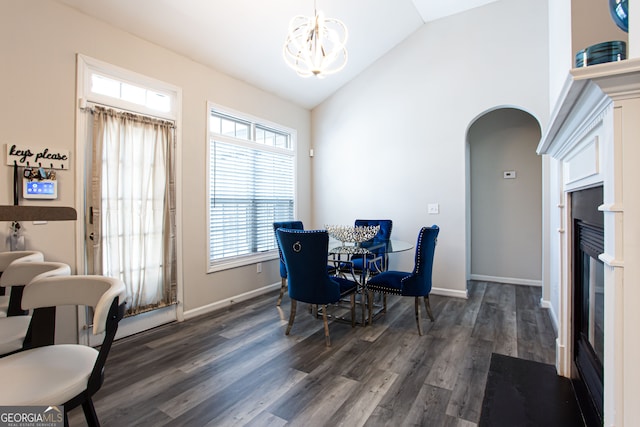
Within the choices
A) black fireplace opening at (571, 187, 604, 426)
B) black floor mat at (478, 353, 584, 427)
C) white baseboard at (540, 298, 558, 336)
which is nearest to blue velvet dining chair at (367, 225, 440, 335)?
black floor mat at (478, 353, 584, 427)

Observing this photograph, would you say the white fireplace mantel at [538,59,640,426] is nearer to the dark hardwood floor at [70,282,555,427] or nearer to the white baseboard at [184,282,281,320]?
the dark hardwood floor at [70,282,555,427]

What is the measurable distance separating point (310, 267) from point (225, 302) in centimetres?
168

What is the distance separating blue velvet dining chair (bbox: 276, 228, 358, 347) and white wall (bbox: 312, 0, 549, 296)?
211 cm

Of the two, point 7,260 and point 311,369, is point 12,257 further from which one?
point 311,369

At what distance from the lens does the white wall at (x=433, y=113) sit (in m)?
3.86

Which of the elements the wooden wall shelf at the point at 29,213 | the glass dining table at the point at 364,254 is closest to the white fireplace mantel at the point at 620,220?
the wooden wall shelf at the point at 29,213

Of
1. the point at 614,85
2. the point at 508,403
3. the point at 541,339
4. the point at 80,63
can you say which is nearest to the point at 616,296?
the point at 614,85

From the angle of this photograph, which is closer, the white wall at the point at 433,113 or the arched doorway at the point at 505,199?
the white wall at the point at 433,113

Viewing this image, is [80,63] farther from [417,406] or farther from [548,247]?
[548,247]

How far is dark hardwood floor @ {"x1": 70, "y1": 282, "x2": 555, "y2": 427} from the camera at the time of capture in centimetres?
189

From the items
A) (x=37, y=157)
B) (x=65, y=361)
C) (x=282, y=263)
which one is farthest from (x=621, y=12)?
(x=37, y=157)

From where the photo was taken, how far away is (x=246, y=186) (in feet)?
14.2

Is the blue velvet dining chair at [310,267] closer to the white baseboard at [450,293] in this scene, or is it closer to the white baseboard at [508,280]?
the white baseboard at [450,293]

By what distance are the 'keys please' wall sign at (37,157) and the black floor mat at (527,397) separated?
3.38 metres
